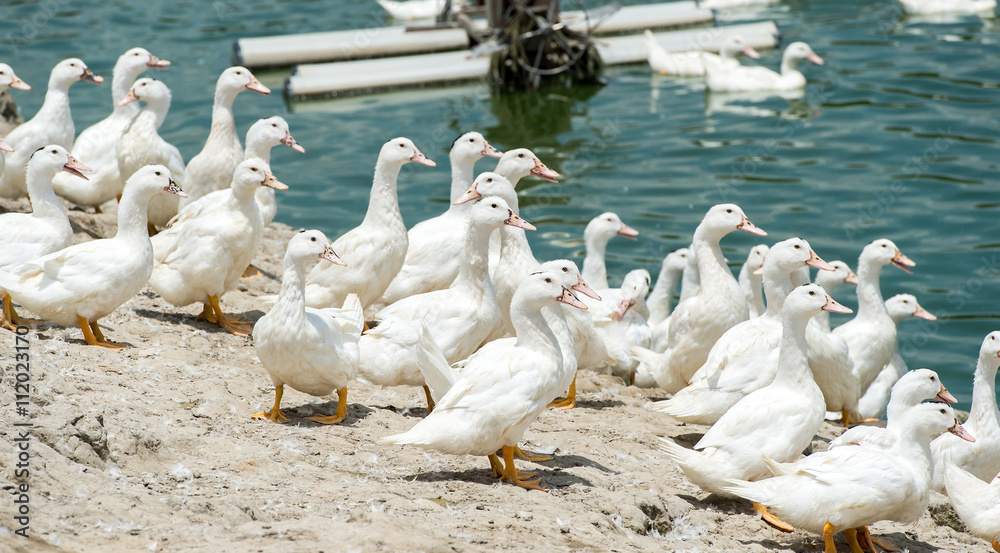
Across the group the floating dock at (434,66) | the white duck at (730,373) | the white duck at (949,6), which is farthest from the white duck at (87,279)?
the white duck at (949,6)

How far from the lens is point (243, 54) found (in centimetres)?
1836

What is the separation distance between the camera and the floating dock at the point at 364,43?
1847 centimetres

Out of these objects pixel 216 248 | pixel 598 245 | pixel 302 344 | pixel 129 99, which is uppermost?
pixel 129 99

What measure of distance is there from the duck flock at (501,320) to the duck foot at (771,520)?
1 cm

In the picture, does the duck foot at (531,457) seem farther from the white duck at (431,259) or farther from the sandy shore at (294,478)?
the white duck at (431,259)

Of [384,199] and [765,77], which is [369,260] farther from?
[765,77]

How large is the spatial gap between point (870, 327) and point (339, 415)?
5075 millimetres

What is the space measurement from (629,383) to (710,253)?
1557mm

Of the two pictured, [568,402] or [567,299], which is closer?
[567,299]

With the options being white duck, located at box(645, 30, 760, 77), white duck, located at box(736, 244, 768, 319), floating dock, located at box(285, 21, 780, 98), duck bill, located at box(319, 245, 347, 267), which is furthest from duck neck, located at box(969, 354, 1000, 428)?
floating dock, located at box(285, 21, 780, 98)

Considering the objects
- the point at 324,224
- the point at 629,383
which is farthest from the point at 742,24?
the point at 629,383

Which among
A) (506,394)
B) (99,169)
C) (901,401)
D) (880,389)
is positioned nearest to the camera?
(506,394)

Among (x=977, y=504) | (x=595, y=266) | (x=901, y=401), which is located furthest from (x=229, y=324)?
(x=977, y=504)

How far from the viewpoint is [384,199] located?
8148 mm
